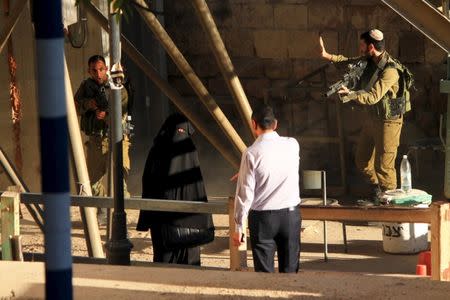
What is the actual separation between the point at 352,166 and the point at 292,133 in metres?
0.73

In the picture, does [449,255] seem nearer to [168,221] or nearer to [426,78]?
[168,221]

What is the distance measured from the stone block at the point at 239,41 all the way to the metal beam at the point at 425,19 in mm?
6835

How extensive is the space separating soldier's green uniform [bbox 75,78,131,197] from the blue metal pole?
7974mm

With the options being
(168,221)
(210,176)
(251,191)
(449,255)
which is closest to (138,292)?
(251,191)

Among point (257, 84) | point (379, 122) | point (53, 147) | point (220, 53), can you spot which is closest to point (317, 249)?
point (379, 122)

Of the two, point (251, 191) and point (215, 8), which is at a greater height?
point (215, 8)

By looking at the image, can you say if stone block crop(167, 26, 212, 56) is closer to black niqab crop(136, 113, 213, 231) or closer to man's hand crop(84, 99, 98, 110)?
man's hand crop(84, 99, 98, 110)

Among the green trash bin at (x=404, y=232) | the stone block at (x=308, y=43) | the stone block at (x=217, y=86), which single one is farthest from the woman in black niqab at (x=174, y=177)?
the stone block at (x=217, y=86)

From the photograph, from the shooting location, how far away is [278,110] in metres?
14.2

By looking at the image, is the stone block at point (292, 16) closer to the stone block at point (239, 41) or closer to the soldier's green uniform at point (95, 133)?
the stone block at point (239, 41)

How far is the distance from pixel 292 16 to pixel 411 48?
1.29 m

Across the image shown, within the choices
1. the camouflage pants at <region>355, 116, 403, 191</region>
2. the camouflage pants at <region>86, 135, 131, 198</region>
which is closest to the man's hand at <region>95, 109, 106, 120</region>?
the camouflage pants at <region>86, 135, 131, 198</region>

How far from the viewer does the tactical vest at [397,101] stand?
12.1 meters

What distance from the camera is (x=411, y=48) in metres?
13.6
